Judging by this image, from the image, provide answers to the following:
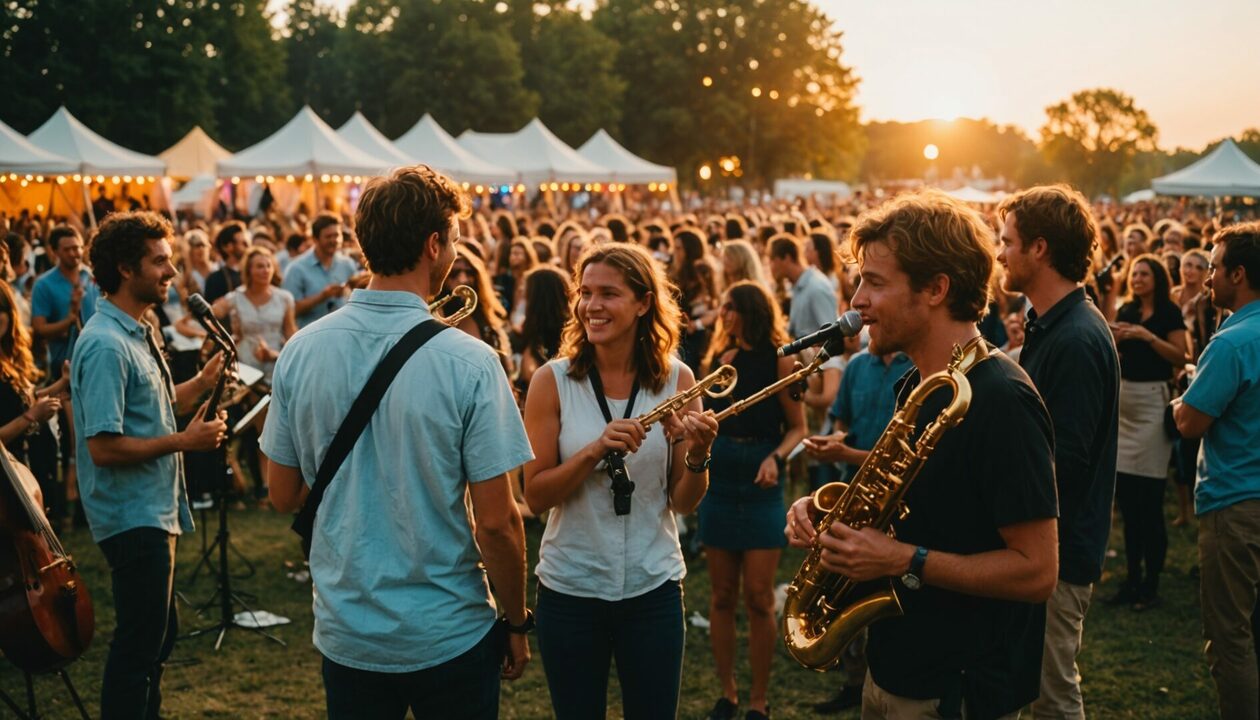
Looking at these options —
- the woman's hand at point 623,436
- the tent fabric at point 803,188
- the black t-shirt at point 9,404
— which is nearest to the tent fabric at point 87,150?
the black t-shirt at point 9,404

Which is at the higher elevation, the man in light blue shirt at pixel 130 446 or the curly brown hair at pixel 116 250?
the curly brown hair at pixel 116 250

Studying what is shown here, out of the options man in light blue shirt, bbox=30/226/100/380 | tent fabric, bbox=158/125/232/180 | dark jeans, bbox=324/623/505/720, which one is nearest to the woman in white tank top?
dark jeans, bbox=324/623/505/720

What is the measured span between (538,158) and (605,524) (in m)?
24.7

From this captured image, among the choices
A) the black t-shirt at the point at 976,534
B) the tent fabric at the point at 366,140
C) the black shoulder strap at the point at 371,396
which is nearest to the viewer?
the black t-shirt at the point at 976,534

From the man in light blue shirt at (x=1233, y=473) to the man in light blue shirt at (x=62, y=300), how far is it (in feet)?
26.5

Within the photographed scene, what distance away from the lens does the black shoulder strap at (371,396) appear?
8.49ft

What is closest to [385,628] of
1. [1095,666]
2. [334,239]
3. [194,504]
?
[1095,666]

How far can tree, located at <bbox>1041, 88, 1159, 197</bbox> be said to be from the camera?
11619cm

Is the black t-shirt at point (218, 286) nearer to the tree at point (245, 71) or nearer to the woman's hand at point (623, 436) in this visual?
the woman's hand at point (623, 436)

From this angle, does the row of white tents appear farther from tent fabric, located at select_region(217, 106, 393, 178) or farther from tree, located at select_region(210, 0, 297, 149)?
tree, located at select_region(210, 0, 297, 149)

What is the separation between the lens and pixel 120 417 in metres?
3.87

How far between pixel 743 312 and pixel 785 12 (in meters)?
57.3

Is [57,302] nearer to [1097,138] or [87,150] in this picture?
[87,150]

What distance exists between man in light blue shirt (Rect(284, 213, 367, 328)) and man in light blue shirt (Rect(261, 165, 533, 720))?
23.2 feet
